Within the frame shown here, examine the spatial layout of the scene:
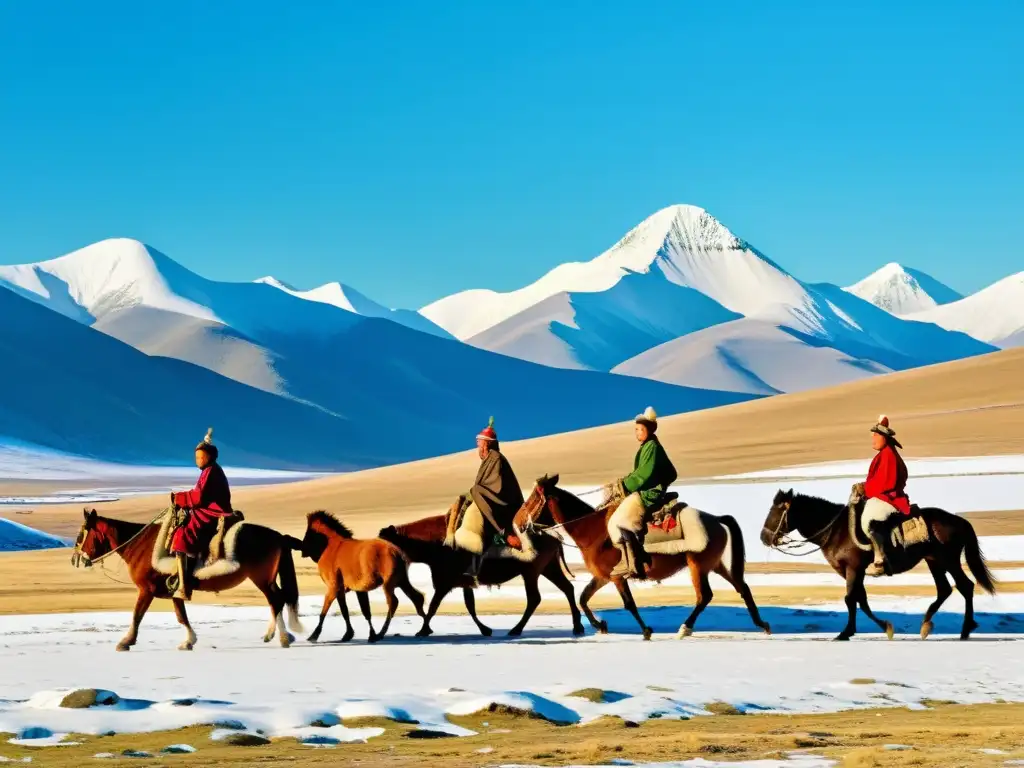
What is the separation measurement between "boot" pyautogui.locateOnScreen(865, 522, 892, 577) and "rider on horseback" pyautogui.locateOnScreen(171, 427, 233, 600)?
23.8 feet

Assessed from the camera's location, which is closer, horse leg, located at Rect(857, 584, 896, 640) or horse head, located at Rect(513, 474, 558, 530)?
horse leg, located at Rect(857, 584, 896, 640)

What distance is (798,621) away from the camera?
67.3 feet

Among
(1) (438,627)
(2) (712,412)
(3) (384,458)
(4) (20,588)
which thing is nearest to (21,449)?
(3) (384,458)

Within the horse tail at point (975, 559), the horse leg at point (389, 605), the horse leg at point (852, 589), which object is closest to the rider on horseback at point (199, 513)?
the horse leg at point (389, 605)

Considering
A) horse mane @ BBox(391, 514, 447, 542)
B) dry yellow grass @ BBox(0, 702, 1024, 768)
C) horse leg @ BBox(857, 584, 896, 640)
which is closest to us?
dry yellow grass @ BBox(0, 702, 1024, 768)

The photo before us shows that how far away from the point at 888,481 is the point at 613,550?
129 inches

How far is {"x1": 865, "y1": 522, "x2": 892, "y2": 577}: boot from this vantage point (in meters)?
18.3

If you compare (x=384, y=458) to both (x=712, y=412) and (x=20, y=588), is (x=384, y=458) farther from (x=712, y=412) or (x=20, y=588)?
(x=20, y=588)

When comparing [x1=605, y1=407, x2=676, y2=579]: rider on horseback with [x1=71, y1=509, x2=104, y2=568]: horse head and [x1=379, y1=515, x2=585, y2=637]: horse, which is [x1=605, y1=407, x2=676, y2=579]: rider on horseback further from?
[x1=71, y1=509, x2=104, y2=568]: horse head

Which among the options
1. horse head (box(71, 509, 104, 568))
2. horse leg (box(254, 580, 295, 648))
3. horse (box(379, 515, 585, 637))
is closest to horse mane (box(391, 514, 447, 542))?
horse (box(379, 515, 585, 637))

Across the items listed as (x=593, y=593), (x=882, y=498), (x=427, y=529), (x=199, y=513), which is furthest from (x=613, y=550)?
(x=199, y=513)

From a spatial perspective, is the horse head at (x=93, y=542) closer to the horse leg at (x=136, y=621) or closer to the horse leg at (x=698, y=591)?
the horse leg at (x=136, y=621)

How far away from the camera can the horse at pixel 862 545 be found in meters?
18.5

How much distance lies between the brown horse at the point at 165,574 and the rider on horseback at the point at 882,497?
6.60 m
